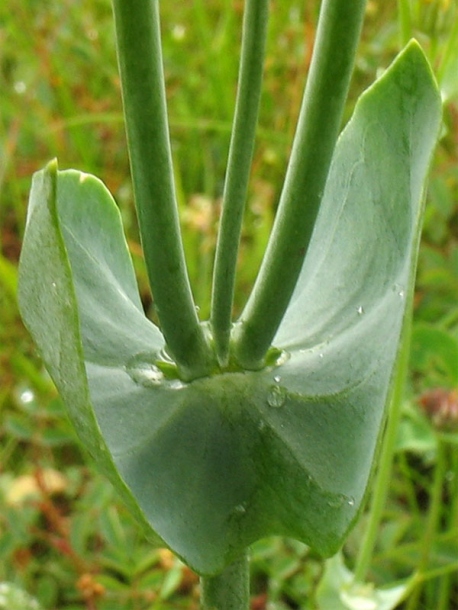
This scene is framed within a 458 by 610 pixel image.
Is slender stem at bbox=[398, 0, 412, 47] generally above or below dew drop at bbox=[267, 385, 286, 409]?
above

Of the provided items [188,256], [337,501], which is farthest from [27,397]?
[337,501]

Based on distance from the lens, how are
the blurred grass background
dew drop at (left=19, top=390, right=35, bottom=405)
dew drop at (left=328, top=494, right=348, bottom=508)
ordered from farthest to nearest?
1. dew drop at (left=19, top=390, right=35, bottom=405)
2. the blurred grass background
3. dew drop at (left=328, top=494, right=348, bottom=508)

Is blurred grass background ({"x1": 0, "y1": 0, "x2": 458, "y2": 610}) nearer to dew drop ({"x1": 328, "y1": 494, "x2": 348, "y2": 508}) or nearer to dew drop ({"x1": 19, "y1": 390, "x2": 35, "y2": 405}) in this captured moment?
dew drop ({"x1": 19, "y1": 390, "x2": 35, "y2": 405})

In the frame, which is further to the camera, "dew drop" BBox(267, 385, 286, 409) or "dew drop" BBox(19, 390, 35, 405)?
"dew drop" BBox(19, 390, 35, 405)

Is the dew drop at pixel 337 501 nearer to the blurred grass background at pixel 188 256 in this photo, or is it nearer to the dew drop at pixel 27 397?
the blurred grass background at pixel 188 256

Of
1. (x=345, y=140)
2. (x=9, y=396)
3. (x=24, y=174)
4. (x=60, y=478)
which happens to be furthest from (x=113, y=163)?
(x=345, y=140)

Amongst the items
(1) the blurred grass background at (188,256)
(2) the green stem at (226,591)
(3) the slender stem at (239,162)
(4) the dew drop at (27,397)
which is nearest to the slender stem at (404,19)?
(1) the blurred grass background at (188,256)

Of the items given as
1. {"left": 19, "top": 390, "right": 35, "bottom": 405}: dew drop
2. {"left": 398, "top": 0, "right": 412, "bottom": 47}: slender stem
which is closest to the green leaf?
{"left": 398, "top": 0, "right": 412, "bottom": 47}: slender stem
